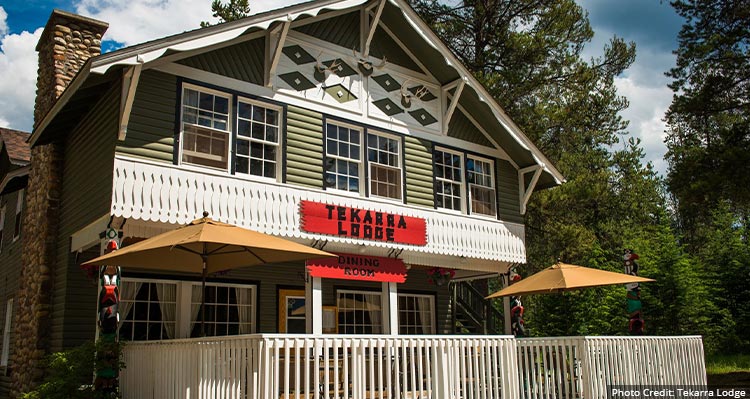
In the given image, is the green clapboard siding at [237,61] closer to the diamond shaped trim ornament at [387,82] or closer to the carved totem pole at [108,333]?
the diamond shaped trim ornament at [387,82]

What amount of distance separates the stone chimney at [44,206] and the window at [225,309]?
262 cm

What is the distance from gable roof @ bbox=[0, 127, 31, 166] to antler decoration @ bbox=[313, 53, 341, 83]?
8468 mm

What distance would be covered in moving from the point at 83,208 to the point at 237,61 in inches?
148

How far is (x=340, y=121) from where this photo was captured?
1334 cm

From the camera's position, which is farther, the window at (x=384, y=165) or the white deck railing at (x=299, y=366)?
the window at (x=384, y=165)

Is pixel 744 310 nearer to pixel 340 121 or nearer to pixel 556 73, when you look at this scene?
pixel 556 73

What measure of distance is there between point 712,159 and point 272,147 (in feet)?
38.0

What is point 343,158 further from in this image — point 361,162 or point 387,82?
point 387,82

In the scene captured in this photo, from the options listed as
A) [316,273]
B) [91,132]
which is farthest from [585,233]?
[91,132]

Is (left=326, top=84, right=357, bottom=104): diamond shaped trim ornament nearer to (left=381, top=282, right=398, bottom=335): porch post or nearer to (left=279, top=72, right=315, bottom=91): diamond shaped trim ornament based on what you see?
(left=279, top=72, right=315, bottom=91): diamond shaped trim ornament

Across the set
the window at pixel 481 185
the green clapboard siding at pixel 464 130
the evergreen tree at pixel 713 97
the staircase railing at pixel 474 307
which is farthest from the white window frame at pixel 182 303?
the evergreen tree at pixel 713 97

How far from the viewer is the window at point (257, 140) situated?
38.7 ft

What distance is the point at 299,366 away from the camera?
746 cm

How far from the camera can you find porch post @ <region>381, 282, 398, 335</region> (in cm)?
1299
